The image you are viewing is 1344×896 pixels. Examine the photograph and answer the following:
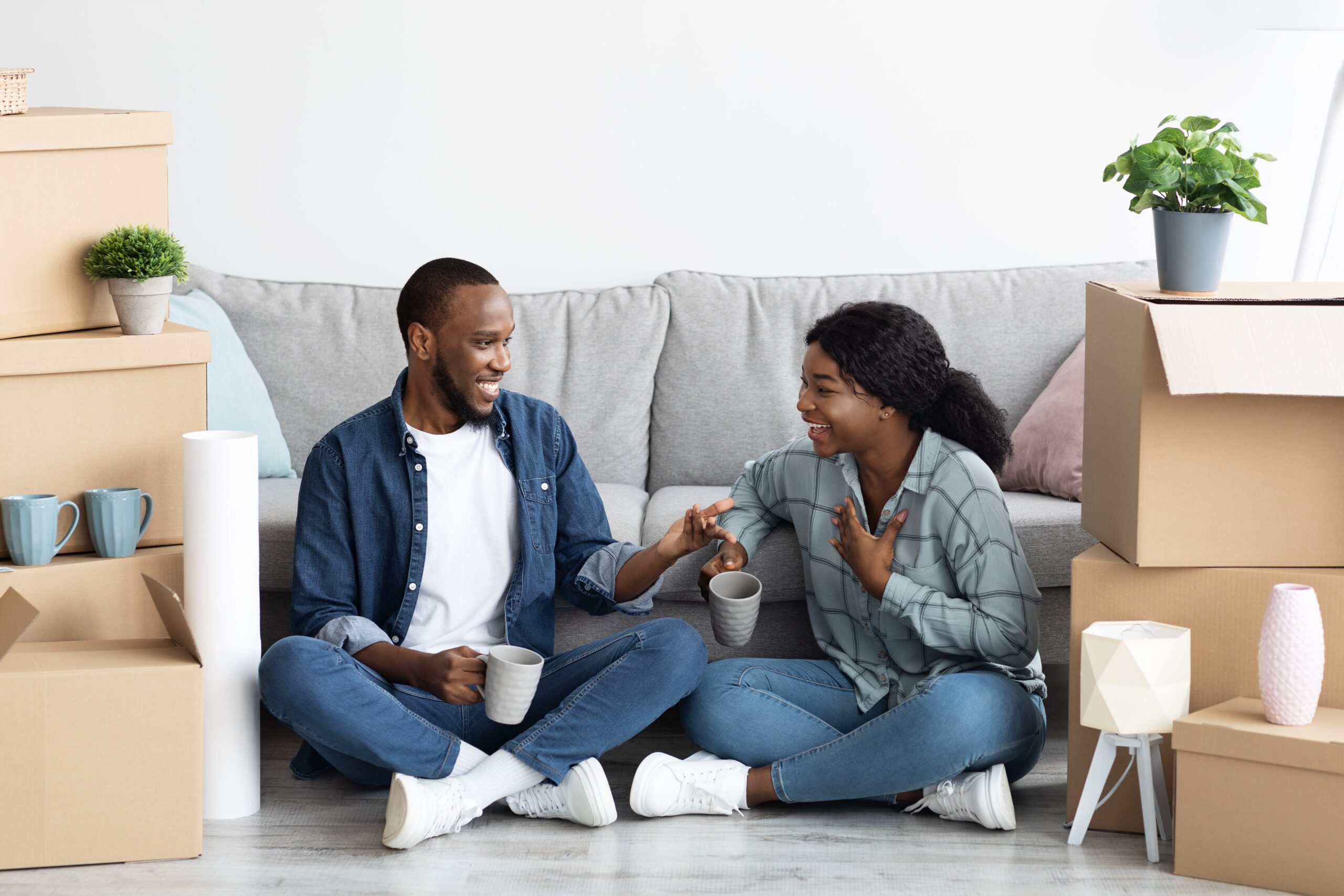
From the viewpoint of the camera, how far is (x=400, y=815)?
1.88m

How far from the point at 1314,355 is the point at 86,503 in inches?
69.0

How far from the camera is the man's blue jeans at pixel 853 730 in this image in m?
1.95

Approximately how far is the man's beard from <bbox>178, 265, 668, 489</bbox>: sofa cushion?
2.47 feet

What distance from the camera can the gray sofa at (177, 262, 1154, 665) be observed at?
2861 mm

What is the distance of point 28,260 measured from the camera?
6.61 feet

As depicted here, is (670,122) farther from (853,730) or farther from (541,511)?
(853,730)

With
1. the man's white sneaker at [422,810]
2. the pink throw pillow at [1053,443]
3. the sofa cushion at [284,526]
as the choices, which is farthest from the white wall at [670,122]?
the man's white sneaker at [422,810]

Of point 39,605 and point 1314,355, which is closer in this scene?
point 1314,355

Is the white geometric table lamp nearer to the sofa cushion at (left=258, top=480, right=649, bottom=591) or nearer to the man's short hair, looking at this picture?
the sofa cushion at (left=258, top=480, right=649, bottom=591)

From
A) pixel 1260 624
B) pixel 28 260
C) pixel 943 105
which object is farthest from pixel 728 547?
pixel 943 105

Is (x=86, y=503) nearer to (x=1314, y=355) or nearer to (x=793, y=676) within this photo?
(x=793, y=676)

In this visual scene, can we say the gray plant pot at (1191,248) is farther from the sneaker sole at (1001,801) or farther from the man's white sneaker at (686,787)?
the man's white sneaker at (686,787)

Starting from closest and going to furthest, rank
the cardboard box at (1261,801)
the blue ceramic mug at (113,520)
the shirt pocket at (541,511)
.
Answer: the cardboard box at (1261,801)
the blue ceramic mug at (113,520)
the shirt pocket at (541,511)

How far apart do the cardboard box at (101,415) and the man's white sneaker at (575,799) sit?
694mm
